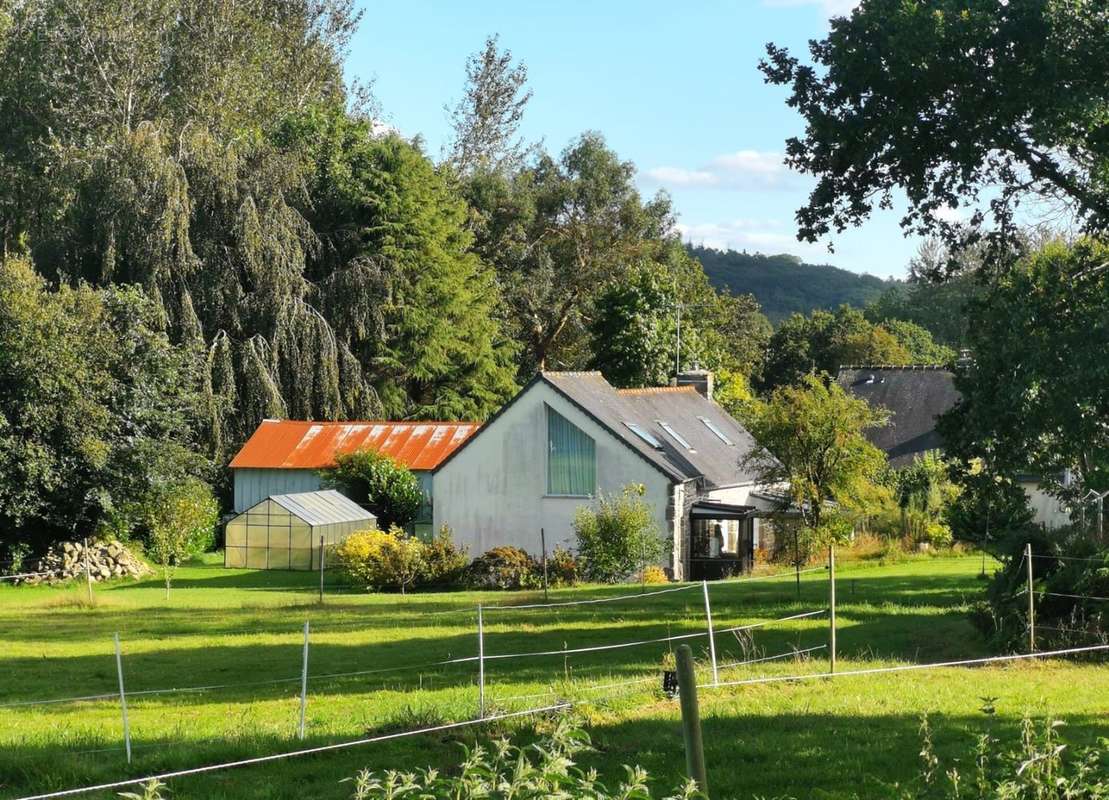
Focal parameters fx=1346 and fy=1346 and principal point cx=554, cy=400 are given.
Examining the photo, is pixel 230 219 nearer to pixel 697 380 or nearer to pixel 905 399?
pixel 697 380

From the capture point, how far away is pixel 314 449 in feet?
163

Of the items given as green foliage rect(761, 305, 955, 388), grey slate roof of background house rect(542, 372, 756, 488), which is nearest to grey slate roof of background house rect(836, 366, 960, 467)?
grey slate roof of background house rect(542, 372, 756, 488)

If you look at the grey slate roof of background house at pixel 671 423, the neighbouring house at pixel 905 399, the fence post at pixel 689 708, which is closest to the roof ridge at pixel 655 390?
the grey slate roof of background house at pixel 671 423

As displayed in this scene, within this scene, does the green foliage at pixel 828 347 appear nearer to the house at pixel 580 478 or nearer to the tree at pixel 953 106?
the house at pixel 580 478

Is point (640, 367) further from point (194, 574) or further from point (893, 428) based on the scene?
point (194, 574)

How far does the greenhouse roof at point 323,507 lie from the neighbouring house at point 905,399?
78.2 feet

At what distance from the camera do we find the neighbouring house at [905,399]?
58.2 m

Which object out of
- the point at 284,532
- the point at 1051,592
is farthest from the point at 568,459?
the point at 1051,592

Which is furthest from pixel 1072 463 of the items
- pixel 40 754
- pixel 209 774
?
pixel 40 754

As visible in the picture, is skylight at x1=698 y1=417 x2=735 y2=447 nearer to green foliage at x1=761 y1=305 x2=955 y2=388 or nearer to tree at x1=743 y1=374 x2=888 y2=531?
tree at x1=743 y1=374 x2=888 y2=531

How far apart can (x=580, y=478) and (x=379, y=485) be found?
9.45 metres

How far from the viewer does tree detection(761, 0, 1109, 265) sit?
16.7 metres

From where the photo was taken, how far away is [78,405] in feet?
136

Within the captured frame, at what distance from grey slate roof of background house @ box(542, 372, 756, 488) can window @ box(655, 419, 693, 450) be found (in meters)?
0.12
